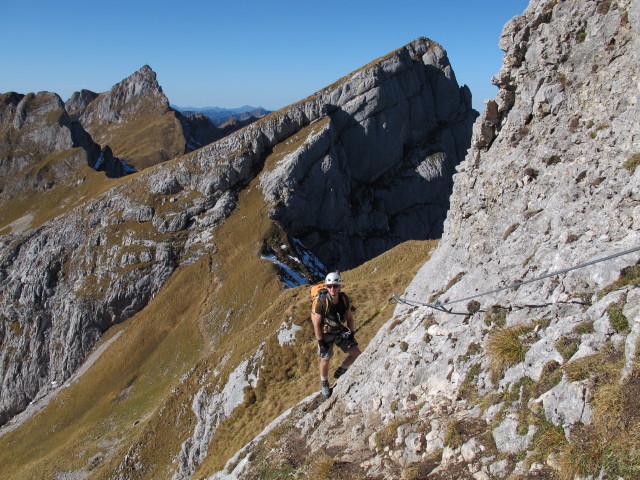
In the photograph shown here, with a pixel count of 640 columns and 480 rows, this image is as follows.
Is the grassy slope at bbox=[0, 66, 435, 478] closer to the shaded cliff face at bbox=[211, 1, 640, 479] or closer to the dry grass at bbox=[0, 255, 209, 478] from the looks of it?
the dry grass at bbox=[0, 255, 209, 478]

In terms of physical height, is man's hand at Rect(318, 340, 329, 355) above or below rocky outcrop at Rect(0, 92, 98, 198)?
below

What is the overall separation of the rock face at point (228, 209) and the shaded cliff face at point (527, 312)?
7420 cm

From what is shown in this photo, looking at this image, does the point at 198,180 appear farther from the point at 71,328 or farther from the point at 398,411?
the point at 398,411

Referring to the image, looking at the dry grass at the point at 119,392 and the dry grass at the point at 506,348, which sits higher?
the dry grass at the point at 506,348

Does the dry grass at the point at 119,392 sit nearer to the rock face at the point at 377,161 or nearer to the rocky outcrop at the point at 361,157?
the rocky outcrop at the point at 361,157

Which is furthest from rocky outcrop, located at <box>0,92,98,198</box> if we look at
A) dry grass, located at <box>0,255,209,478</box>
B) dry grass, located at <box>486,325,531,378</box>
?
dry grass, located at <box>486,325,531,378</box>

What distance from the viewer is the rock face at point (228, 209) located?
82.0 m

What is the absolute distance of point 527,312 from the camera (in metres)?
10.6

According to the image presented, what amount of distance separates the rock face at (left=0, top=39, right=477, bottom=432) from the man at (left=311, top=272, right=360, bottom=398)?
7373cm

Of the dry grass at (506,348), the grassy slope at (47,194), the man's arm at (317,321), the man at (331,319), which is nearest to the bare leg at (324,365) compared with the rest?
the man at (331,319)

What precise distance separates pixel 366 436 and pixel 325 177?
301ft

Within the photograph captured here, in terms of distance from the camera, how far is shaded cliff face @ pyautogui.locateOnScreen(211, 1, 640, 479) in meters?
7.66

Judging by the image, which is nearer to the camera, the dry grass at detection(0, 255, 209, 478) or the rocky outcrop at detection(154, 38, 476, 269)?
the dry grass at detection(0, 255, 209, 478)

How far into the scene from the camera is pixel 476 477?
7930 millimetres
